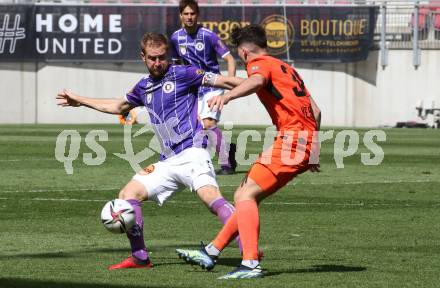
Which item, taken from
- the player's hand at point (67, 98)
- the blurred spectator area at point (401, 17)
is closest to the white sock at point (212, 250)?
the player's hand at point (67, 98)

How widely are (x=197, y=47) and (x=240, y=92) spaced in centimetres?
899

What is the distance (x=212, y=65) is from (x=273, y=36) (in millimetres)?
21951

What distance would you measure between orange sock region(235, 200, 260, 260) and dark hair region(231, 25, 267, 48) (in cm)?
114

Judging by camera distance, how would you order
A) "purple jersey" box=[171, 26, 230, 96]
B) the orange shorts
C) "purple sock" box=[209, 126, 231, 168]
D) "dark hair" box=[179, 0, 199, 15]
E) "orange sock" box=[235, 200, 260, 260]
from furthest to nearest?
"purple sock" box=[209, 126, 231, 168]
"purple jersey" box=[171, 26, 230, 96]
"dark hair" box=[179, 0, 199, 15]
the orange shorts
"orange sock" box=[235, 200, 260, 260]

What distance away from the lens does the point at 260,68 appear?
8992 mm

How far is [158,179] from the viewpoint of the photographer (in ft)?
31.8

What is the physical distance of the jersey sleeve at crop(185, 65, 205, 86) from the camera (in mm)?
9945

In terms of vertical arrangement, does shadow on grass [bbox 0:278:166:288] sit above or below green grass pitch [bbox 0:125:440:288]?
above

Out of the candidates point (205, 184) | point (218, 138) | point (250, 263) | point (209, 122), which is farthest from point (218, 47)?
point (250, 263)

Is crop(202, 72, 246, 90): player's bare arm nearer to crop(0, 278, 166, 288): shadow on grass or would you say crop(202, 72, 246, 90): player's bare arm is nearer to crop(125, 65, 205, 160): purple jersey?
crop(125, 65, 205, 160): purple jersey

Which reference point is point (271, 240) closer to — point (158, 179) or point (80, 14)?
point (158, 179)

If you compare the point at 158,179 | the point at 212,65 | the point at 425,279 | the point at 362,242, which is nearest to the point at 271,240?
the point at 362,242

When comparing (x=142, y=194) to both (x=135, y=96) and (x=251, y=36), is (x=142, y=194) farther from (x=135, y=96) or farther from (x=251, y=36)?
(x=251, y=36)

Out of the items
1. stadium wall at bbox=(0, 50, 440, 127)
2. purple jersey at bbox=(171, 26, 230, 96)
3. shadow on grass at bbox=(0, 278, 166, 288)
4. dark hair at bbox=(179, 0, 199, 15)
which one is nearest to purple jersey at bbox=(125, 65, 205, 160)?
shadow on grass at bbox=(0, 278, 166, 288)
